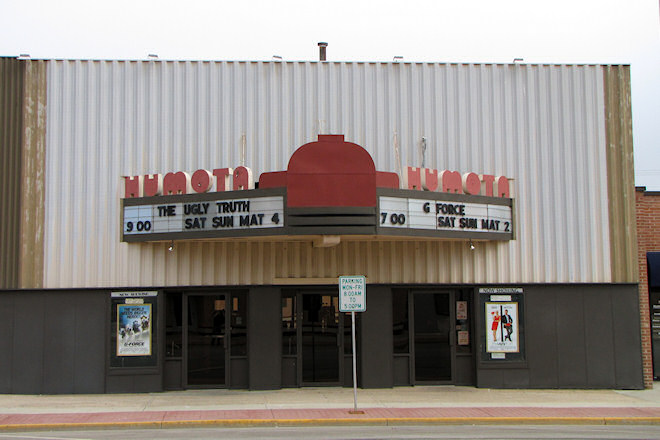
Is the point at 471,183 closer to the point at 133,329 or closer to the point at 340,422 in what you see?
the point at 340,422

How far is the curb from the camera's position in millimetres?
13898

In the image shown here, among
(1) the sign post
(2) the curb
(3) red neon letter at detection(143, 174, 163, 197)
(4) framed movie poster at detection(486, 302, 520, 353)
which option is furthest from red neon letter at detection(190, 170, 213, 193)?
(4) framed movie poster at detection(486, 302, 520, 353)

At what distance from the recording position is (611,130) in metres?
19.1

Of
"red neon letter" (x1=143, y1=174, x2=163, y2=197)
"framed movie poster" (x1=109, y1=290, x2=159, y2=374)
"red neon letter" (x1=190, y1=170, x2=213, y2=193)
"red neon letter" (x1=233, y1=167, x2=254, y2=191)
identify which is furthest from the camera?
"framed movie poster" (x1=109, y1=290, x2=159, y2=374)

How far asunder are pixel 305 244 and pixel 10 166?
25.0 feet

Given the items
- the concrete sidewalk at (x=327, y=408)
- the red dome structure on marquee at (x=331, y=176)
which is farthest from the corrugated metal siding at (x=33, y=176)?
the red dome structure on marquee at (x=331, y=176)

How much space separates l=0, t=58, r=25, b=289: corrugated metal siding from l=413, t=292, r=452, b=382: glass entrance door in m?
10.1

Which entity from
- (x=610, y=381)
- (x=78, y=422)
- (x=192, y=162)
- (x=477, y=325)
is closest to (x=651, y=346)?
(x=610, y=381)

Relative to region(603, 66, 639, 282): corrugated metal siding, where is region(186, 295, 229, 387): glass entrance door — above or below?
below

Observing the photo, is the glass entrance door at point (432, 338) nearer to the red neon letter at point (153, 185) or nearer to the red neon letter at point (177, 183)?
the red neon letter at point (177, 183)

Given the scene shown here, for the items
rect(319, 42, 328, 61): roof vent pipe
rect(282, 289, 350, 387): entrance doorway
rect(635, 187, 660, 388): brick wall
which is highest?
rect(319, 42, 328, 61): roof vent pipe

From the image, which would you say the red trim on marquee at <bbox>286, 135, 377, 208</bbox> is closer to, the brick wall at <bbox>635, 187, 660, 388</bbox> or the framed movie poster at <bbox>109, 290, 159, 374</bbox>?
the framed movie poster at <bbox>109, 290, 159, 374</bbox>

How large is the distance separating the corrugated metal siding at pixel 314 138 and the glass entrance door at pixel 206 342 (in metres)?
0.74

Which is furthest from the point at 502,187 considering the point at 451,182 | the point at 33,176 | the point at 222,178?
the point at 33,176
